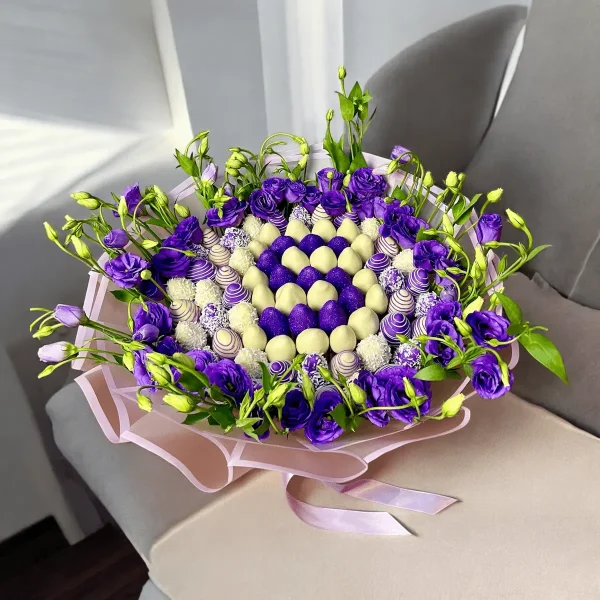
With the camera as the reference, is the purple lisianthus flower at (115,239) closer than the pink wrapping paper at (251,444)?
No

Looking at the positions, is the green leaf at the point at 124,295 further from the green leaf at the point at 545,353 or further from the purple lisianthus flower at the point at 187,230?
the green leaf at the point at 545,353

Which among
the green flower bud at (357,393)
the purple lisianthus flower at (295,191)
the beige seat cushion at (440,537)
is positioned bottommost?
the beige seat cushion at (440,537)

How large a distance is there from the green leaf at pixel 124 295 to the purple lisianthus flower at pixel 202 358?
0.11 metres

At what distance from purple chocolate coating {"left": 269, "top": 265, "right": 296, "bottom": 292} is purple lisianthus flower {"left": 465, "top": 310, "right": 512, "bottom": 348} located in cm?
21

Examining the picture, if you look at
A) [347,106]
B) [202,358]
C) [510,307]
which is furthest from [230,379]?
[347,106]

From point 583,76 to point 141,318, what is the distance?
2.22ft

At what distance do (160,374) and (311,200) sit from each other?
344mm

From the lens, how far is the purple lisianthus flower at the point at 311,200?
0.73 m

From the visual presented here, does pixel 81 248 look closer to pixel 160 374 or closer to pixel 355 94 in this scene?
pixel 160 374

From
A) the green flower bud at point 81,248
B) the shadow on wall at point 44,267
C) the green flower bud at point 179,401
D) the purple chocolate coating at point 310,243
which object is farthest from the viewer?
the shadow on wall at point 44,267

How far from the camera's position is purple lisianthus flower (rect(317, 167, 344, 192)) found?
0.73 metres

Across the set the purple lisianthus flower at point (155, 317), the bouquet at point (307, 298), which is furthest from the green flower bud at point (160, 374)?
the purple lisianthus flower at point (155, 317)

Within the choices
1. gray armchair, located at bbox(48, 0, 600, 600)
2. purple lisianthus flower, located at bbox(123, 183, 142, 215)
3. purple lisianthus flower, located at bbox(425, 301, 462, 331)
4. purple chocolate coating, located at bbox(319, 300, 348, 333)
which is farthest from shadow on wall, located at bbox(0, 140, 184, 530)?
purple lisianthus flower, located at bbox(425, 301, 462, 331)

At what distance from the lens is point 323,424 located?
1.66 ft
